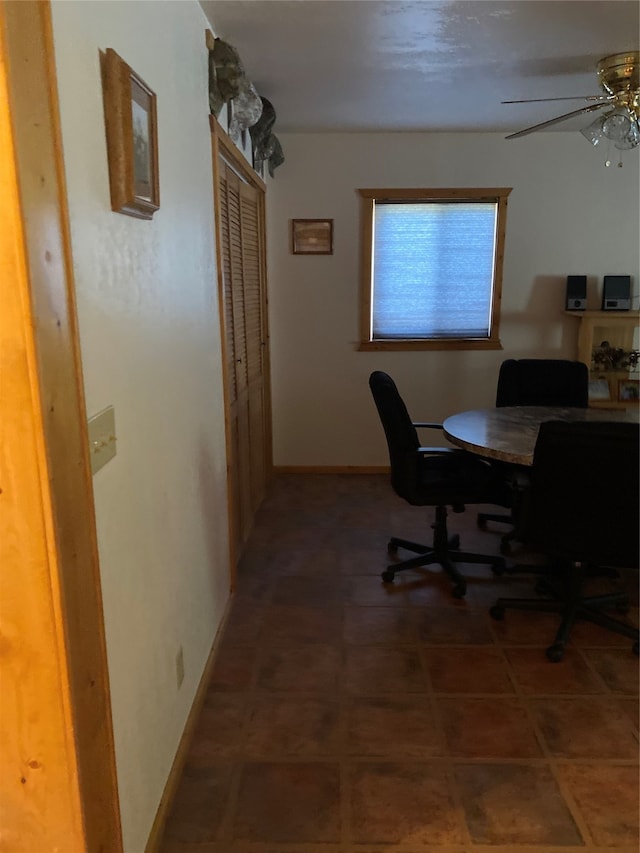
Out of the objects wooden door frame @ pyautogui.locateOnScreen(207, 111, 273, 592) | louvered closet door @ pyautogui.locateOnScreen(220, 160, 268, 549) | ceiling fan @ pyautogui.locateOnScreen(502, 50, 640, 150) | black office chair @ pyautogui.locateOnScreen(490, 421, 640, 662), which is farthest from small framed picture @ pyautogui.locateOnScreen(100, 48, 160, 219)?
ceiling fan @ pyautogui.locateOnScreen(502, 50, 640, 150)

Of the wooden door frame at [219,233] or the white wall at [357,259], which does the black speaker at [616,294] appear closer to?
the white wall at [357,259]

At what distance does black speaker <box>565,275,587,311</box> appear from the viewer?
14.7ft

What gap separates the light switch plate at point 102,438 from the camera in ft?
4.21

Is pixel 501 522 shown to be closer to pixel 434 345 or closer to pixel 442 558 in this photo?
pixel 442 558

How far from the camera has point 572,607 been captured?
2.65 metres

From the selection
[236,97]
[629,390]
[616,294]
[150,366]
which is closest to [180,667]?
[150,366]

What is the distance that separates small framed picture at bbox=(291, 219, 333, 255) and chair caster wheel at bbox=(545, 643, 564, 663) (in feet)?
10.1

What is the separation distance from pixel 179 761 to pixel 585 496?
1.63 metres

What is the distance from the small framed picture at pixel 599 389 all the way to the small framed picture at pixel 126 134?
370 centimetres

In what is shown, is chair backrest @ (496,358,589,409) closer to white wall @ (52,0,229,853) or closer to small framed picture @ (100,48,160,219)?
white wall @ (52,0,229,853)

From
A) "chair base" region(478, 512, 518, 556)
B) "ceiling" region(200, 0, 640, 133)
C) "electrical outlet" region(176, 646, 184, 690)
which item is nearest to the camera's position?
"electrical outlet" region(176, 646, 184, 690)

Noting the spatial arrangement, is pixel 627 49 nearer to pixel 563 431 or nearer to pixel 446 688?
pixel 563 431

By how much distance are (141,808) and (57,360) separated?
3.86 ft

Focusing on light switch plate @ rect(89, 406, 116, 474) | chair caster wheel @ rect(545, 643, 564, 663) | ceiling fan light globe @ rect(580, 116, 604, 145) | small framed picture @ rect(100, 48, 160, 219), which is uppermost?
ceiling fan light globe @ rect(580, 116, 604, 145)
